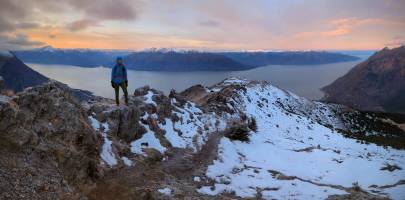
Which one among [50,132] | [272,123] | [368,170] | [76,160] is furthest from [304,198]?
[272,123]

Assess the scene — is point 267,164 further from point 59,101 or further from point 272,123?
point 272,123

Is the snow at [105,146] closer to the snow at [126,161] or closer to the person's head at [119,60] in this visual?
the snow at [126,161]

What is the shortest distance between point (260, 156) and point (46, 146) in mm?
18600

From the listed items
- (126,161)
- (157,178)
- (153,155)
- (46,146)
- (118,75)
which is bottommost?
(157,178)

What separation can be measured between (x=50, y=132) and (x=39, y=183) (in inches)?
169

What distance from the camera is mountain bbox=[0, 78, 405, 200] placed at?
525 inches

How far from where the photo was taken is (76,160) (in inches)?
591

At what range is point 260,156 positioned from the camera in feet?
91.5

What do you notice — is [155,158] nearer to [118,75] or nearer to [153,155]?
[153,155]

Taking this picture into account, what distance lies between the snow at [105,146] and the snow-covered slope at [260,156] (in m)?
0.09

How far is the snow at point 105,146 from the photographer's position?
1720 cm

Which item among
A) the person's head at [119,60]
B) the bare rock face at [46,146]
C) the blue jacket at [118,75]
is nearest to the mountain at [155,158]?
the bare rock face at [46,146]

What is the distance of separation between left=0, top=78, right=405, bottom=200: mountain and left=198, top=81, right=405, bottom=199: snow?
0.07 meters

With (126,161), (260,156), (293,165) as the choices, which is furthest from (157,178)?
(260,156)
